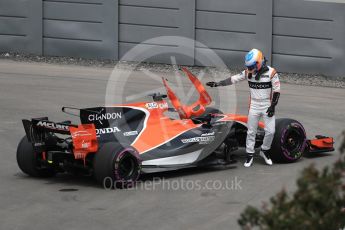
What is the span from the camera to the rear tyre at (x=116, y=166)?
10758 mm

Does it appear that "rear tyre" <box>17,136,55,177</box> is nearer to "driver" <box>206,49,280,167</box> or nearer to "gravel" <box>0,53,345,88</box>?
"driver" <box>206,49,280,167</box>

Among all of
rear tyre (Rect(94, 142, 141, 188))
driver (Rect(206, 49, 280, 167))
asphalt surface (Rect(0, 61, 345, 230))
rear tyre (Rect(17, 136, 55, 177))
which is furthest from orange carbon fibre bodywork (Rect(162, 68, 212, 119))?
rear tyre (Rect(17, 136, 55, 177))

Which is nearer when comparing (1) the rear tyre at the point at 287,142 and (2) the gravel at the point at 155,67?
(1) the rear tyre at the point at 287,142

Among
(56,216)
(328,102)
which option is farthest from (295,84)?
(56,216)

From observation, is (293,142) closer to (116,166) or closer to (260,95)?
(260,95)

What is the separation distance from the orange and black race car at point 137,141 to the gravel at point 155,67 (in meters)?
9.17

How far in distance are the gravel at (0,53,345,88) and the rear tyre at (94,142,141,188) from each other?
453 inches

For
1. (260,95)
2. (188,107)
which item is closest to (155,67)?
(188,107)

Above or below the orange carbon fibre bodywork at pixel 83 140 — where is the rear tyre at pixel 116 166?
below

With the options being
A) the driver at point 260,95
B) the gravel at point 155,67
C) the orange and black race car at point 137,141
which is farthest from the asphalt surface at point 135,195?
the gravel at point 155,67

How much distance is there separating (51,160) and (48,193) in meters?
0.54

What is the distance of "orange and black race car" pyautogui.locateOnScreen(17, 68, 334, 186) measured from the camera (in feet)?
35.9

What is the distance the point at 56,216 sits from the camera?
9797 millimetres

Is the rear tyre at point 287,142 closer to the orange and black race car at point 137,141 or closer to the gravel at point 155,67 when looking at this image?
the orange and black race car at point 137,141
